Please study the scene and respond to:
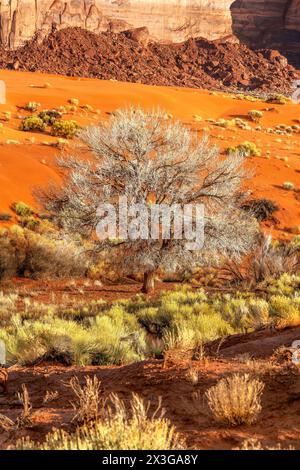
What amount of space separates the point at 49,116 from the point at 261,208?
20034 millimetres

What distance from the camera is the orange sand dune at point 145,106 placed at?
26.6m

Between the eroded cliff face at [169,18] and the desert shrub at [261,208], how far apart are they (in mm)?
63635

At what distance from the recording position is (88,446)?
4035 mm

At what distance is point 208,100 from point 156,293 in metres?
41.8

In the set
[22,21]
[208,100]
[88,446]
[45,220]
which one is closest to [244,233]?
[45,220]

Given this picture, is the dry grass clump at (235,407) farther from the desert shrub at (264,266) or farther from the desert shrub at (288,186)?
the desert shrub at (288,186)

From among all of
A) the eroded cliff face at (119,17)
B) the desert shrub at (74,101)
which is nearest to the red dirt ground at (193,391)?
the desert shrub at (74,101)

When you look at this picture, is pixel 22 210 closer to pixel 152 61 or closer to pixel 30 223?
pixel 30 223

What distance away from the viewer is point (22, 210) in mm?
23484

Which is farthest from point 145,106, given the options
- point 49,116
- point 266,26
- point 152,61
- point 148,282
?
point 266,26

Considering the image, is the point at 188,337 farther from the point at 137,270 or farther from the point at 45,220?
the point at 45,220

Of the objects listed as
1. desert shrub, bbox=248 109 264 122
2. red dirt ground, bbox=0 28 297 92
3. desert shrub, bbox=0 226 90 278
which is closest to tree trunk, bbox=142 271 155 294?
desert shrub, bbox=0 226 90 278

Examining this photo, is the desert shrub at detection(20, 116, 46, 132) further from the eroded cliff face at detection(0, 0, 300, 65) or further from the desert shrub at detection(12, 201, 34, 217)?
the eroded cliff face at detection(0, 0, 300, 65)

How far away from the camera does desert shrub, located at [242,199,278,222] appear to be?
25.3 meters
